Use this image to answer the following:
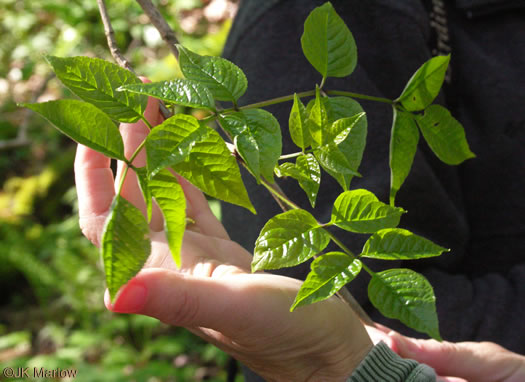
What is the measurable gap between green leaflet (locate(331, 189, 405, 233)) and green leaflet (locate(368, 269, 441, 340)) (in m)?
0.06

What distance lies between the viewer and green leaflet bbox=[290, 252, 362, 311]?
0.42m

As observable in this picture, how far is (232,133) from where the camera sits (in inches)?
15.9

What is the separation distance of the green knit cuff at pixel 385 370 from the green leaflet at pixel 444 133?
1.12 ft

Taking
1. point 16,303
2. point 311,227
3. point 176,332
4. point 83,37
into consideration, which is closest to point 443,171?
point 311,227

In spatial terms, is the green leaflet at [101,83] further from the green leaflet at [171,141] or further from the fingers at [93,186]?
the fingers at [93,186]

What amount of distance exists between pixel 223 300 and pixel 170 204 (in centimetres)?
22

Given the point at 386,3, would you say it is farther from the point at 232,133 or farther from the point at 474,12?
the point at 232,133

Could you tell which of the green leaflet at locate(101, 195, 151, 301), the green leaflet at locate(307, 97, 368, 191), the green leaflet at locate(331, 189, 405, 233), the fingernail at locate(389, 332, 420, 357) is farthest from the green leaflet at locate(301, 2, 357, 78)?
the fingernail at locate(389, 332, 420, 357)

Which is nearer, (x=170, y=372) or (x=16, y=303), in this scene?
(x=170, y=372)

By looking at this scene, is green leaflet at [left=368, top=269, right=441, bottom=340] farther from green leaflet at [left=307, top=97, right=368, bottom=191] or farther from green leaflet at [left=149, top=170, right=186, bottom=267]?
green leaflet at [left=149, top=170, right=186, bottom=267]

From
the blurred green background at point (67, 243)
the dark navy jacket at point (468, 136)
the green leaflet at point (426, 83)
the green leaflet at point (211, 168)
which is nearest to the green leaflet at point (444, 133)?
the green leaflet at point (426, 83)

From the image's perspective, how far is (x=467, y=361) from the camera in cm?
91

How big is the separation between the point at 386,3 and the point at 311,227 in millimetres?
787

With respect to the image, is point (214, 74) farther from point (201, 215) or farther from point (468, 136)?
point (468, 136)
